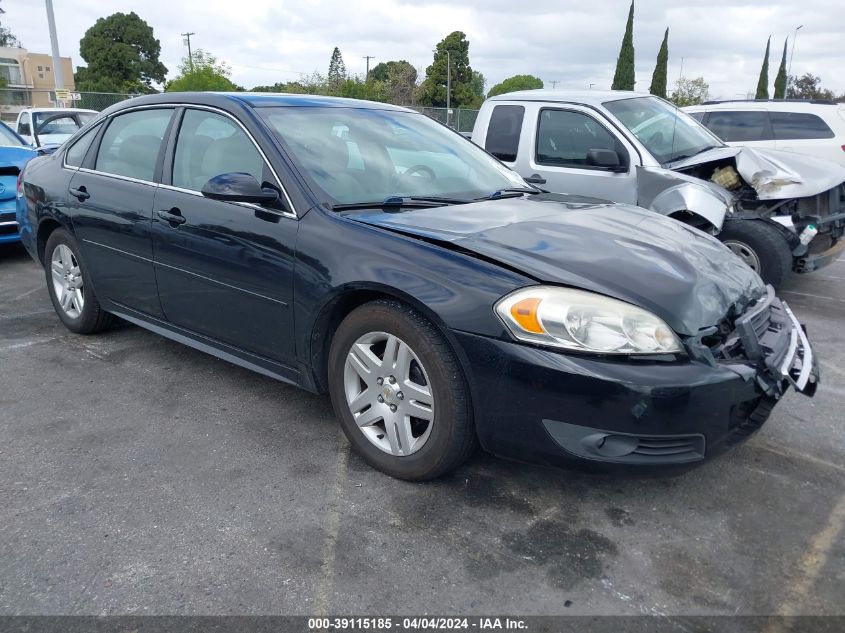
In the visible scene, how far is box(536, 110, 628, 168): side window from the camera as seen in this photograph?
6234 millimetres

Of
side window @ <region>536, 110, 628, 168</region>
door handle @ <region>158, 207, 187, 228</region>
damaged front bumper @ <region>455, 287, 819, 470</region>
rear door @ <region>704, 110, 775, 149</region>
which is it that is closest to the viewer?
damaged front bumper @ <region>455, 287, 819, 470</region>

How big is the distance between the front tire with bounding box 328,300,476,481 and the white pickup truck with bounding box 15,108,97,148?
1222cm

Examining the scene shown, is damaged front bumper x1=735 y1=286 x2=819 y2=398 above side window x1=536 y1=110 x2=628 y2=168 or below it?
below

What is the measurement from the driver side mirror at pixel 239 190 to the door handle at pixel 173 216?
50 centimetres

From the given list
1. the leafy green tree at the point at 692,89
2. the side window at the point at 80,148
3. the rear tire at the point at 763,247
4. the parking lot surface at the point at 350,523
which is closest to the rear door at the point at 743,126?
the rear tire at the point at 763,247

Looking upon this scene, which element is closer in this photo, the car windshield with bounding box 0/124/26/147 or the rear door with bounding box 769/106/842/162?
the car windshield with bounding box 0/124/26/147

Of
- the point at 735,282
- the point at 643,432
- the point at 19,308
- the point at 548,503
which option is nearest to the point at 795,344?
the point at 735,282

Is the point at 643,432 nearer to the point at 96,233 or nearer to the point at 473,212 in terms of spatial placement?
the point at 473,212

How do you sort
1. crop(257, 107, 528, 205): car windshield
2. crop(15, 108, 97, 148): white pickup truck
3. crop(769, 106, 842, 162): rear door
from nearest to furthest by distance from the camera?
crop(257, 107, 528, 205): car windshield < crop(769, 106, 842, 162): rear door < crop(15, 108, 97, 148): white pickup truck

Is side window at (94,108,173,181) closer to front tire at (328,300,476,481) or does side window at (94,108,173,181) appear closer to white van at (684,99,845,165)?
front tire at (328,300,476,481)

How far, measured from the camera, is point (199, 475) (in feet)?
9.95

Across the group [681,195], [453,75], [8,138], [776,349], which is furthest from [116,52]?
[776,349]

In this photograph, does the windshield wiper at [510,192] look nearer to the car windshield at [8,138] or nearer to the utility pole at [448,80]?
the car windshield at [8,138]

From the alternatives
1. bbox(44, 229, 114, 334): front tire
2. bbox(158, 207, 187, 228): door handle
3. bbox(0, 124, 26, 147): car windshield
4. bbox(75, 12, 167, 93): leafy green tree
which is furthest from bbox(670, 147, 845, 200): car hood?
bbox(75, 12, 167, 93): leafy green tree
